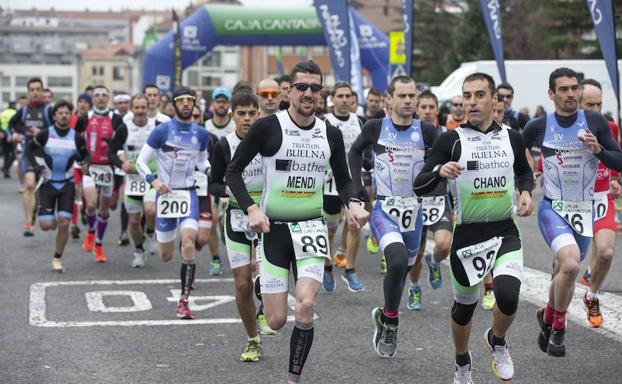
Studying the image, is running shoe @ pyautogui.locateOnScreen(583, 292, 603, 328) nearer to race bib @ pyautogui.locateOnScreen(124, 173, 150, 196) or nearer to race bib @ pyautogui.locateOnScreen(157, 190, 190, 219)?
race bib @ pyautogui.locateOnScreen(157, 190, 190, 219)

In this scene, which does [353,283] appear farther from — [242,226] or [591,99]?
[242,226]

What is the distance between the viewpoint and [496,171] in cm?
711

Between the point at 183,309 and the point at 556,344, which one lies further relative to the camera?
the point at 183,309

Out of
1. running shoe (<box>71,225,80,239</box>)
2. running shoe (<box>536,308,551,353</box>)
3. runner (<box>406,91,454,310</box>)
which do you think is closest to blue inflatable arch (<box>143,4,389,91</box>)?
running shoe (<box>71,225,80,239</box>)

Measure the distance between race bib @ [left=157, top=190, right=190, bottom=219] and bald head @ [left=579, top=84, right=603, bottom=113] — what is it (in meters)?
3.63

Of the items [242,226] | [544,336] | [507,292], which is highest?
[242,226]

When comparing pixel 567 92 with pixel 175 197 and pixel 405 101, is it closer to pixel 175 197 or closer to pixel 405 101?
pixel 405 101

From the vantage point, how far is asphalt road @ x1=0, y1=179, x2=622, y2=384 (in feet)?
25.1

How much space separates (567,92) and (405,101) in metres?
1.46

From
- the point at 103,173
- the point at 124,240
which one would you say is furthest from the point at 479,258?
the point at 124,240

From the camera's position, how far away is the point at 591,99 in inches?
372

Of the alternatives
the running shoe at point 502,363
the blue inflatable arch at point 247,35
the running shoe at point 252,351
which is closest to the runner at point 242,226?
the running shoe at point 252,351

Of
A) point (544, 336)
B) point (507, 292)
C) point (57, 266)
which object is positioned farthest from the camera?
point (57, 266)

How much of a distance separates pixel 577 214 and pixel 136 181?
21.9 ft
